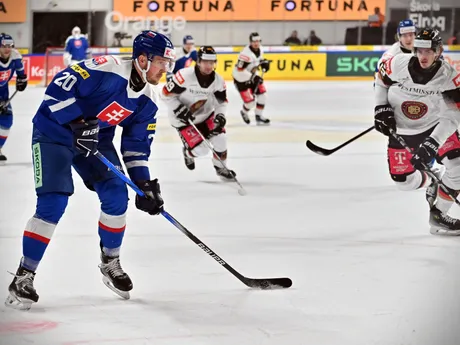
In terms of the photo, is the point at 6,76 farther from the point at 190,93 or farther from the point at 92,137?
the point at 92,137

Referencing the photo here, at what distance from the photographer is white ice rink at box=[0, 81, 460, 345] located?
3256 millimetres

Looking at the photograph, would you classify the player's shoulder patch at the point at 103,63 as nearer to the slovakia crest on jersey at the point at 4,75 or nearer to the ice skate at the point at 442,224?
the ice skate at the point at 442,224

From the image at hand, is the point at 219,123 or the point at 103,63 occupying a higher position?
the point at 103,63

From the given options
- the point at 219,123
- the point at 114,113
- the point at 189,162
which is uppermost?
the point at 114,113

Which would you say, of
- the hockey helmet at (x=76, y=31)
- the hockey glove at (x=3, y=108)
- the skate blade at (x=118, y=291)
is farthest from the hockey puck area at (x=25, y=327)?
the hockey helmet at (x=76, y=31)

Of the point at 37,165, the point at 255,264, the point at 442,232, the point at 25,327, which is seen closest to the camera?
the point at 25,327

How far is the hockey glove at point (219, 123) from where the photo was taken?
6.84m

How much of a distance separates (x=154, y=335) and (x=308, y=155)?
17.1 feet

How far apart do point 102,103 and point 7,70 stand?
4.84 metres

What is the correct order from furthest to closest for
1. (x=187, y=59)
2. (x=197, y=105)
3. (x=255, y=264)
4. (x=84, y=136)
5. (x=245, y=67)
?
(x=187, y=59), (x=245, y=67), (x=197, y=105), (x=255, y=264), (x=84, y=136)

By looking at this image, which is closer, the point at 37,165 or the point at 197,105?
the point at 37,165

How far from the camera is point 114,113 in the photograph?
354 centimetres

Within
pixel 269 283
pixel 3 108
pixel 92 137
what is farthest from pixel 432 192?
pixel 3 108

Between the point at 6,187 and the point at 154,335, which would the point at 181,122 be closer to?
the point at 6,187
